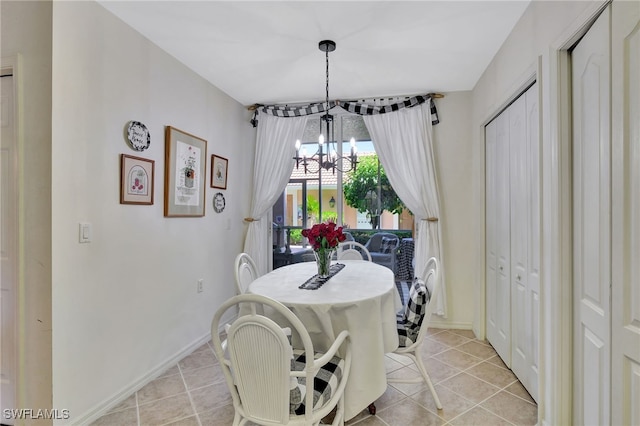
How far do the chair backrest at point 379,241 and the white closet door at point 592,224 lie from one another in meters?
2.11

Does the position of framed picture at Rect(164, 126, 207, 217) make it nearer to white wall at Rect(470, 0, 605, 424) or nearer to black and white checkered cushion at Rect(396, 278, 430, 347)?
black and white checkered cushion at Rect(396, 278, 430, 347)

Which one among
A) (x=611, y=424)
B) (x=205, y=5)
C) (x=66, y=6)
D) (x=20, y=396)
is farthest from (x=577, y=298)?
(x=66, y=6)

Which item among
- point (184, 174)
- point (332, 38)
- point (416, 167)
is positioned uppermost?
point (332, 38)

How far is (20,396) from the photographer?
5.69 feet

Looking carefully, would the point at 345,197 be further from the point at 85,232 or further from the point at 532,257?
the point at 85,232

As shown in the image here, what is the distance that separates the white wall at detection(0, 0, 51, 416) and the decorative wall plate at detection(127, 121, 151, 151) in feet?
1.67

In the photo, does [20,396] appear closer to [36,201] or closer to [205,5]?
[36,201]

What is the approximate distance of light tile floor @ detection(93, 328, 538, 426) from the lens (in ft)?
6.21

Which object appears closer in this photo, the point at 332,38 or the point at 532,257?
the point at 532,257

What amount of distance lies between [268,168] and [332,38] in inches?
69.3

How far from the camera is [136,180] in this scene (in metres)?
2.23

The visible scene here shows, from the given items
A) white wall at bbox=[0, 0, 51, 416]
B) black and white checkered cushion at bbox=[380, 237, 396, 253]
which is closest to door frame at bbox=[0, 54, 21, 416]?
white wall at bbox=[0, 0, 51, 416]

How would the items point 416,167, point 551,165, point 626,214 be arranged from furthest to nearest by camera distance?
point 416,167 < point 551,165 < point 626,214

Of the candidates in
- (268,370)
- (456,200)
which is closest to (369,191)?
(456,200)
